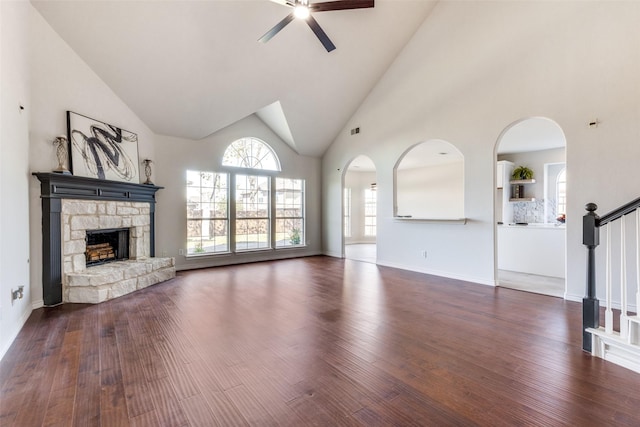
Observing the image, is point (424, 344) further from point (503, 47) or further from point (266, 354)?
point (503, 47)

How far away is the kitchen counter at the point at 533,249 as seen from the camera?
16.7ft

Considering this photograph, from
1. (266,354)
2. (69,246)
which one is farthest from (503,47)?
(69,246)

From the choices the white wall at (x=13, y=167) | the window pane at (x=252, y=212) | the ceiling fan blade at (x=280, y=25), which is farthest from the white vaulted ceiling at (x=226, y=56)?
the window pane at (x=252, y=212)

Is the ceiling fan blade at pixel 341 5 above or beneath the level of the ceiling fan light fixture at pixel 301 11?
above

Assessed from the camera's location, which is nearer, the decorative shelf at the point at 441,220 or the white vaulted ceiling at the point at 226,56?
the white vaulted ceiling at the point at 226,56

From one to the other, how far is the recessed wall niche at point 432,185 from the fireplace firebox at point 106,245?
650 cm

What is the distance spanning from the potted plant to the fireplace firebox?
27.9 ft

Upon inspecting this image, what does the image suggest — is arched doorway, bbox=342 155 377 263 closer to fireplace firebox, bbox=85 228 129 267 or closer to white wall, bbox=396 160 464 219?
white wall, bbox=396 160 464 219

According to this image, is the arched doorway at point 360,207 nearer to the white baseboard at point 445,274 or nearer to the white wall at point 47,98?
the white baseboard at point 445,274

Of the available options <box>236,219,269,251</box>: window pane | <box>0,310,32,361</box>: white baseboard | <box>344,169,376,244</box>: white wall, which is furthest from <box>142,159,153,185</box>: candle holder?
<box>344,169,376,244</box>: white wall

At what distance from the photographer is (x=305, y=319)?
320 cm

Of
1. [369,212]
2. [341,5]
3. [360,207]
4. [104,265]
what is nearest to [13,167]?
[104,265]

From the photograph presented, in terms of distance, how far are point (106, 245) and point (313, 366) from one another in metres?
4.40

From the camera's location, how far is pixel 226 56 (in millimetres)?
4617
